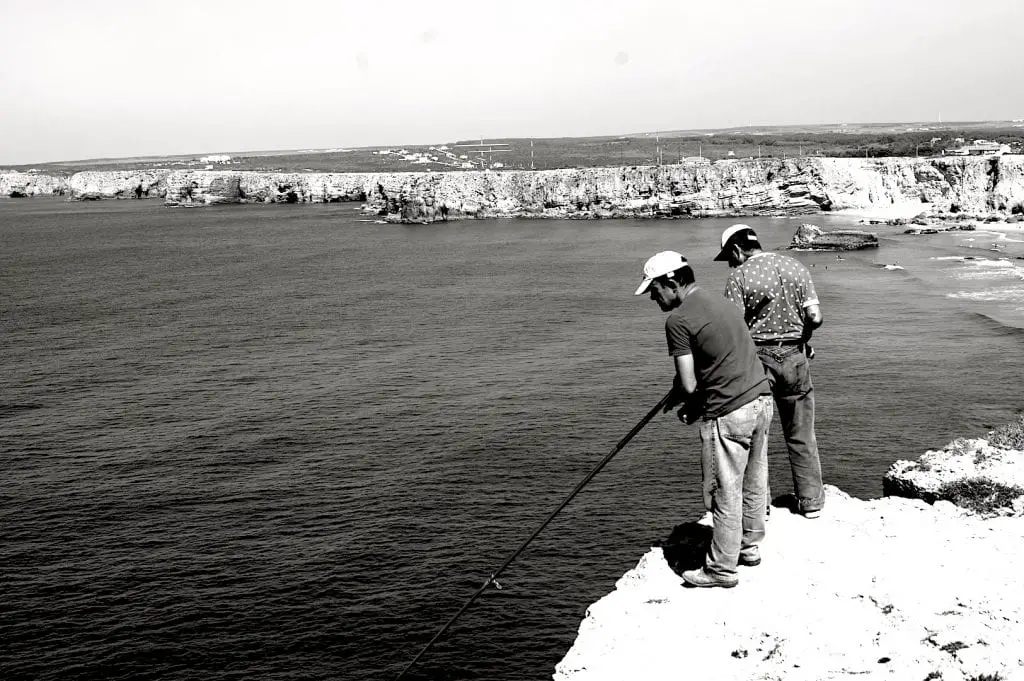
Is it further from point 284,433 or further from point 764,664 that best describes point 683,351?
point 284,433

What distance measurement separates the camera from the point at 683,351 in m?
7.93

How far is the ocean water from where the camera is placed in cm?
1688

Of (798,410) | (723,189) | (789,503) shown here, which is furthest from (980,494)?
(723,189)

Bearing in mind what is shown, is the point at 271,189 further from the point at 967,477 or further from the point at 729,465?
the point at 729,465

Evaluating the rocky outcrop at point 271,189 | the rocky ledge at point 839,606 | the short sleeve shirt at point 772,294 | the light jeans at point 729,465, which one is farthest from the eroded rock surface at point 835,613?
the rocky outcrop at point 271,189

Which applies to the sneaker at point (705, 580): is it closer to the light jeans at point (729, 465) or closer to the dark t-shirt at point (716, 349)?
the light jeans at point (729, 465)

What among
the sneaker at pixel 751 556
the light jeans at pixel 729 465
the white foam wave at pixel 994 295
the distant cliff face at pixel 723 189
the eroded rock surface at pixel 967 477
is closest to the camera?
the light jeans at pixel 729 465

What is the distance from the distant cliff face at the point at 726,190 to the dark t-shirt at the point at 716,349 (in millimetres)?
112488

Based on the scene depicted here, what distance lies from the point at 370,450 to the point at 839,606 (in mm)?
20489

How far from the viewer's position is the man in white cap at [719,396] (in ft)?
26.0

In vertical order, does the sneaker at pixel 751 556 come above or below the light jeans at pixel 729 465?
below

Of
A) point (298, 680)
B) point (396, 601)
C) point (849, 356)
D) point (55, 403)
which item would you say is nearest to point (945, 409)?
point (849, 356)

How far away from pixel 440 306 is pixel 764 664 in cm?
4948

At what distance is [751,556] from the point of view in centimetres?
880
